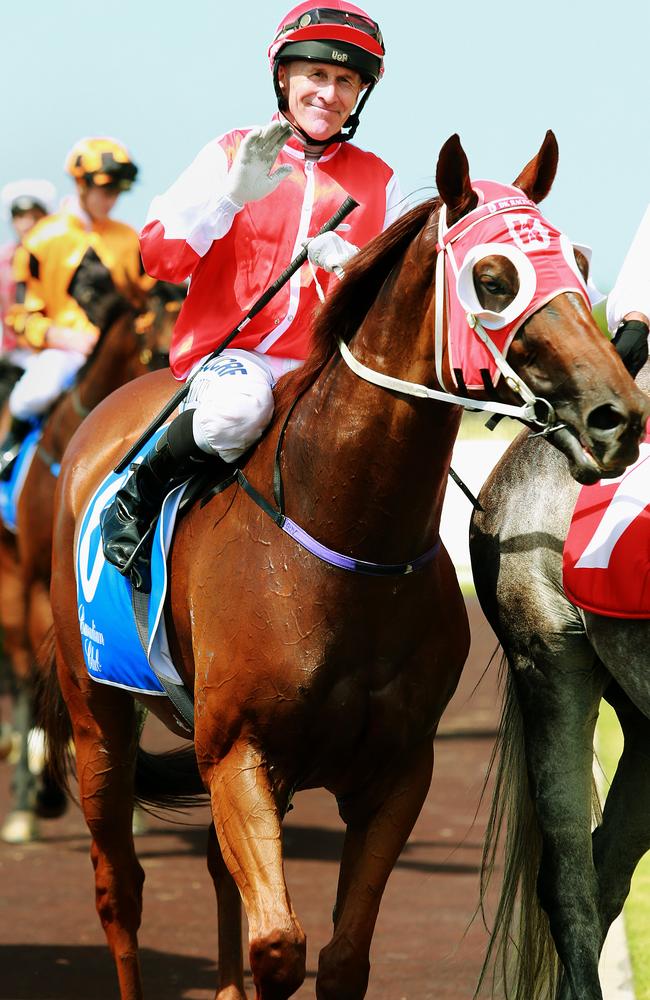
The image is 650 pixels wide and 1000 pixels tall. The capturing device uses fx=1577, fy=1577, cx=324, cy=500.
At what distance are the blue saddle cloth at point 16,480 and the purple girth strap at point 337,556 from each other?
4477 millimetres

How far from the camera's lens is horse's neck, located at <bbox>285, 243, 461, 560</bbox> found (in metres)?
3.62

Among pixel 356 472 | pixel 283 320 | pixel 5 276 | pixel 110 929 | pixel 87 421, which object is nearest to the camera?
pixel 356 472

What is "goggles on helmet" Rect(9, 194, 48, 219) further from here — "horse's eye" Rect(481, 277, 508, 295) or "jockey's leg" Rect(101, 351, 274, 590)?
"horse's eye" Rect(481, 277, 508, 295)

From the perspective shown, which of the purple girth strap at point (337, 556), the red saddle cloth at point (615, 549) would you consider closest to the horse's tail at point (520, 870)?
the red saddle cloth at point (615, 549)

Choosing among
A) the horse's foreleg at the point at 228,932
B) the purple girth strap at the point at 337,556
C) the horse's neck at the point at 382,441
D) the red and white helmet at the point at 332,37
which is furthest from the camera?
the horse's foreleg at the point at 228,932

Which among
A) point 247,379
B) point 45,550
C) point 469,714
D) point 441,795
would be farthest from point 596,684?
point 469,714

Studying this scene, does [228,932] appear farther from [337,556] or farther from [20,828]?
[20,828]

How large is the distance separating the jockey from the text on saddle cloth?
72 cm

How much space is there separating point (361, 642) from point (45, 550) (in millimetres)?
4357

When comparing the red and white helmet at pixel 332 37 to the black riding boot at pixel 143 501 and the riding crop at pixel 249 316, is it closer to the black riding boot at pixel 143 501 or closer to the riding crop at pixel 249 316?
the riding crop at pixel 249 316

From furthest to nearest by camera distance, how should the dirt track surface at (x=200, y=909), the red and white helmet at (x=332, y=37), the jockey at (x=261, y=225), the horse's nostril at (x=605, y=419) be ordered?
the dirt track surface at (x=200, y=909) < the red and white helmet at (x=332, y=37) < the jockey at (x=261, y=225) < the horse's nostril at (x=605, y=419)

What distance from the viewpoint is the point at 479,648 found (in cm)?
1480

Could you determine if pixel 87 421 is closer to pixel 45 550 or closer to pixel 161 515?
pixel 161 515

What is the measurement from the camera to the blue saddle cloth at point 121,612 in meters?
4.21
